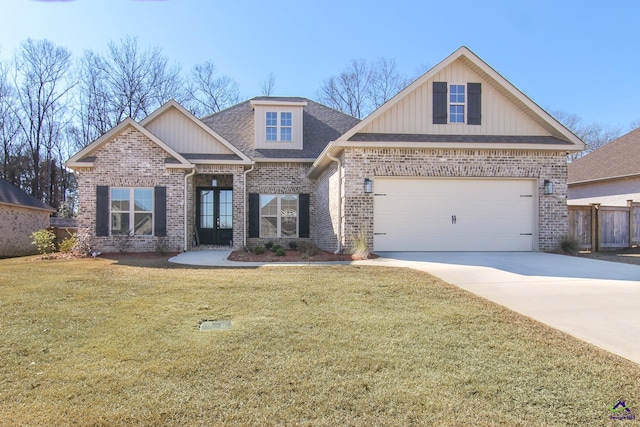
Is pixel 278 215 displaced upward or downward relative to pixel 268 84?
downward

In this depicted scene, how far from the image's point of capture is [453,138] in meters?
11.4

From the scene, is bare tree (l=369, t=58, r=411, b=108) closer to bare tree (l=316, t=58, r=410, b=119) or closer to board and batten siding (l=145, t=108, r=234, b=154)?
bare tree (l=316, t=58, r=410, b=119)

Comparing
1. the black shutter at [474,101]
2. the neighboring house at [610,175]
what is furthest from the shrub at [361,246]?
the neighboring house at [610,175]

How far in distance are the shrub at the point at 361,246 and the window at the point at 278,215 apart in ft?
15.5

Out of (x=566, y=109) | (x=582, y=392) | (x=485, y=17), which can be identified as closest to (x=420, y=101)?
(x=485, y=17)

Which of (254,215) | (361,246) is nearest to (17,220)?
(254,215)

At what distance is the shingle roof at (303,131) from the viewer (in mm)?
15406

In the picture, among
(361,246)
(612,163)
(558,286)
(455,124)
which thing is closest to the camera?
(558,286)

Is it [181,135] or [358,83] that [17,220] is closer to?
[181,135]

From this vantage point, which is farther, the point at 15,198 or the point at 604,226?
the point at 15,198

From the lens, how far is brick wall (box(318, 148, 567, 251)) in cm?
1095

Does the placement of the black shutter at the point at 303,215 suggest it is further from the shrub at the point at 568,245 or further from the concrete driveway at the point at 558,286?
the shrub at the point at 568,245

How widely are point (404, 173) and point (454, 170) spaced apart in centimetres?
149

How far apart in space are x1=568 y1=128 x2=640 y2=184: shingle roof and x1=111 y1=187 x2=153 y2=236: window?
790 inches
